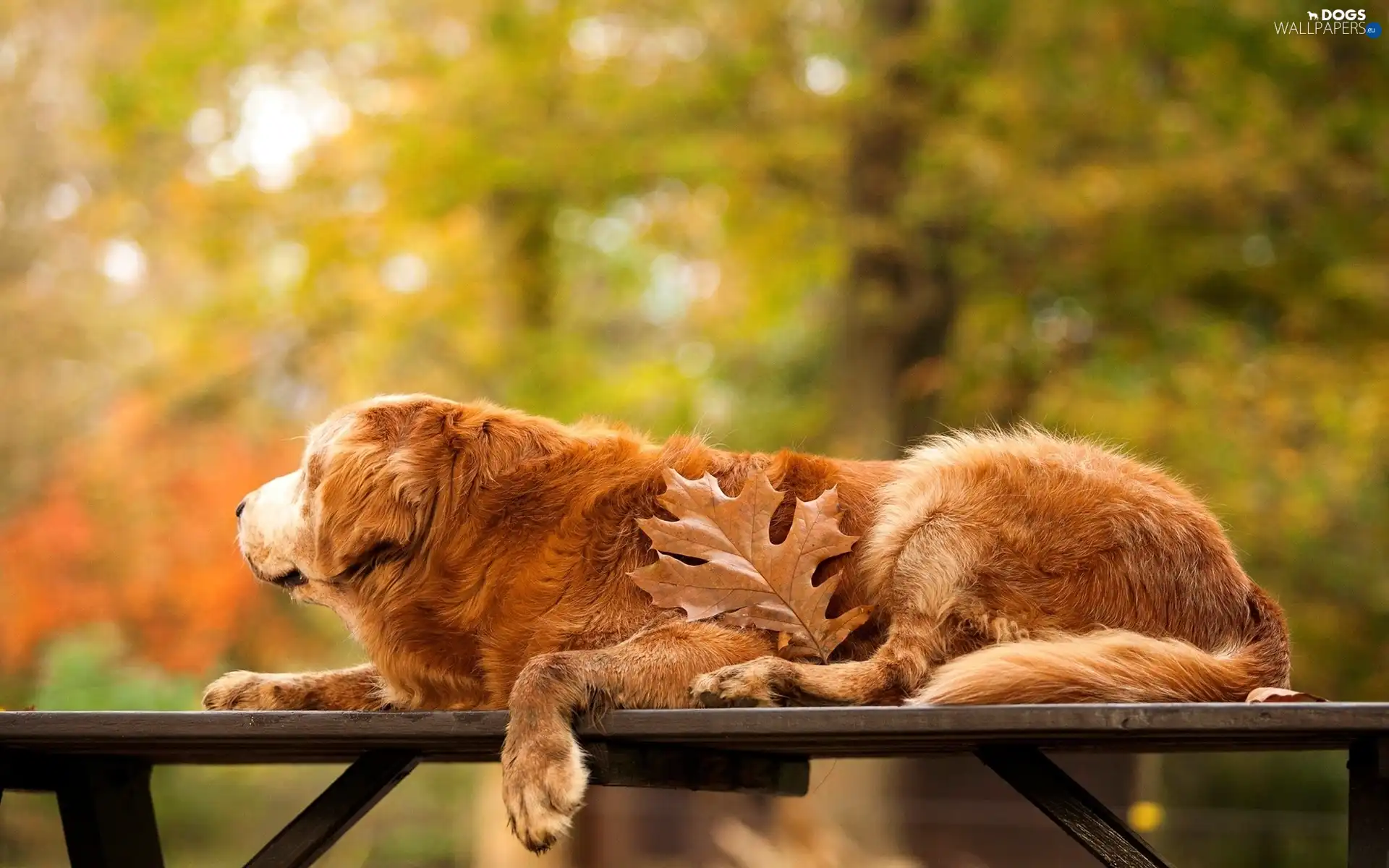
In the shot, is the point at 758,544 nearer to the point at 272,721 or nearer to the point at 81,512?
the point at 272,721

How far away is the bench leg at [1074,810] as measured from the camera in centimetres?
265

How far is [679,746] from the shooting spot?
9.62 feet

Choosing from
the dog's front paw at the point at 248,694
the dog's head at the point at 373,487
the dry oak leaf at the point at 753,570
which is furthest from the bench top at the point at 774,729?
the dog's head at the point at 373,487

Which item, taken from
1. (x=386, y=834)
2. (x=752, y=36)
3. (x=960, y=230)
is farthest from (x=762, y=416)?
(x=386, y=834)

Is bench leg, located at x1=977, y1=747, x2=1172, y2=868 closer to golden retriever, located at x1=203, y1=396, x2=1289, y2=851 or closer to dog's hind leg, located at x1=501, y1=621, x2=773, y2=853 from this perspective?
golden retriever, located at x1=203, y1=396, x2=1289, y2=851

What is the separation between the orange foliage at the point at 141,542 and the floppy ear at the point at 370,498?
9092 millimetres

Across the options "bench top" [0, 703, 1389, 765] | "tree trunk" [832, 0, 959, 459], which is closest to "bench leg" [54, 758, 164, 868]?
"bench top" [0, 703, 1389, 765]

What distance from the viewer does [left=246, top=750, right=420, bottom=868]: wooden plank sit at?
2.94 meters

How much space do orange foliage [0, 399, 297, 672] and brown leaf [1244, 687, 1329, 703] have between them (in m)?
10.3

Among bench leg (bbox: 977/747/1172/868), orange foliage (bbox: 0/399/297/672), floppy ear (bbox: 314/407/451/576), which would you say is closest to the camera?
bench leg (bbox: 977/747/1172/868)

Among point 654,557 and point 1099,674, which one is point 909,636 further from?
point 654,557

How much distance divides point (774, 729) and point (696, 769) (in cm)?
73

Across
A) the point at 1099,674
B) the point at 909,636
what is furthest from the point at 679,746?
the point at 1099,674

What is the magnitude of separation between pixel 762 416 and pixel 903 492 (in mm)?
6577
